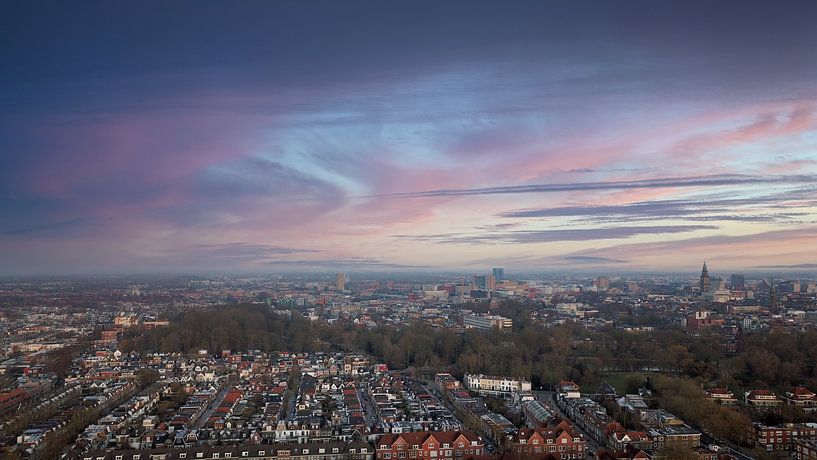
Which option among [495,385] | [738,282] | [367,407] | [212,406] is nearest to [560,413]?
[495,385]

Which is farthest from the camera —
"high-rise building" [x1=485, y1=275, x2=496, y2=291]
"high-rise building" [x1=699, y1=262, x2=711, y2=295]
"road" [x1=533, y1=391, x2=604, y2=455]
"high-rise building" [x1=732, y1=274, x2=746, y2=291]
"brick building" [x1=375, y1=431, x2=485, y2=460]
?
"high-rise building" [x1=485, y1=275, x2=496, y2=291]

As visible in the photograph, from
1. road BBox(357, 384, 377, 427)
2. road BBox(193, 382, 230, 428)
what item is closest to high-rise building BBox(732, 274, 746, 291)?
road BBox(357, 384, 377, 427)

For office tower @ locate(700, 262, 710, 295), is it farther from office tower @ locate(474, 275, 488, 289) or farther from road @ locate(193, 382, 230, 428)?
road @ locate(193, 382, 230, 428)

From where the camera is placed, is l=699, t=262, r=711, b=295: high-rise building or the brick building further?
l=699, t=262, r=711, b=295: high-rise building

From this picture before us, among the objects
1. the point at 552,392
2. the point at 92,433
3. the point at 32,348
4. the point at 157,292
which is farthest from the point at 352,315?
the point at 92,433

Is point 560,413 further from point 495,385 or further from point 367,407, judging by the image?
point 367,407

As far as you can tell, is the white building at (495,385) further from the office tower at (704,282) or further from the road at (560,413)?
the office tower at (704,282)

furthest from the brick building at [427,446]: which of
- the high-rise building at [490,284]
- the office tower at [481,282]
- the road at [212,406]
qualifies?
the office tower at [481,282]

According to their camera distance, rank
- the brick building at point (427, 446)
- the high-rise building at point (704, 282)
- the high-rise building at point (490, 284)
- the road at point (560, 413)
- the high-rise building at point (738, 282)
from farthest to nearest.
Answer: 1. the high-rise building at point (490, 284)
2. the high-rise building at point (738, 282)
3. the high-rise building at point (704, 282)
4. the road at point (560, 413)
5. the brick building at point (427, 446)
